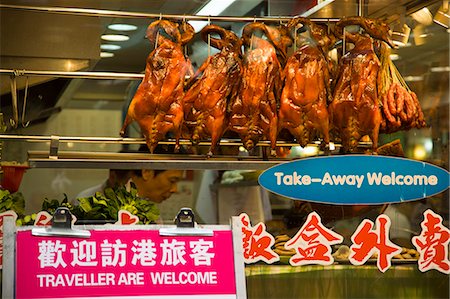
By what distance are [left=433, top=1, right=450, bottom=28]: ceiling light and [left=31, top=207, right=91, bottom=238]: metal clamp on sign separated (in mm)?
2634

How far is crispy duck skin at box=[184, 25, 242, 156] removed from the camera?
4.05 meters

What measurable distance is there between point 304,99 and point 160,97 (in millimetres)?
733

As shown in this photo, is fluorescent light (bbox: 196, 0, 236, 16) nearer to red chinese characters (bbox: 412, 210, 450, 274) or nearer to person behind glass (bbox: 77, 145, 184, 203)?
person behind glass (bbox: 77, 145, 184, 203)

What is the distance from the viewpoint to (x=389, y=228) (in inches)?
171

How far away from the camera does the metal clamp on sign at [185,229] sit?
3.00m

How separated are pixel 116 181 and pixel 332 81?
4.10ft

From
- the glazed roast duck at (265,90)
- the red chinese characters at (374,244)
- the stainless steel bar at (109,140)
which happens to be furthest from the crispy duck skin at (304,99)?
the red chinese characters at (374,244)

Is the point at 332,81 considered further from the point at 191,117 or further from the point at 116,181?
the point at 116,181

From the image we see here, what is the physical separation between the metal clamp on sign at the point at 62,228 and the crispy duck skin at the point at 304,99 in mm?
1512

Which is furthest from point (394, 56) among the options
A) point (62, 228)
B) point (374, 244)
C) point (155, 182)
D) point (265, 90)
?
point (62, 228)

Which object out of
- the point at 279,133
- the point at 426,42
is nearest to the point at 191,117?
the point at 279,133

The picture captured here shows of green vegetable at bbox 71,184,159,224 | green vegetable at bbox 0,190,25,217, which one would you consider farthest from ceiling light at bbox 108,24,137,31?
green vegetable at bbox 0,190,25,217

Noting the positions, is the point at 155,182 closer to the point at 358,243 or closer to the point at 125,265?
the point at 358,243

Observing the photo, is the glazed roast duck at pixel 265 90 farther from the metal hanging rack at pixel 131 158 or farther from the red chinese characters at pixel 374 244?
the red chinese characters at pixel 374 244
